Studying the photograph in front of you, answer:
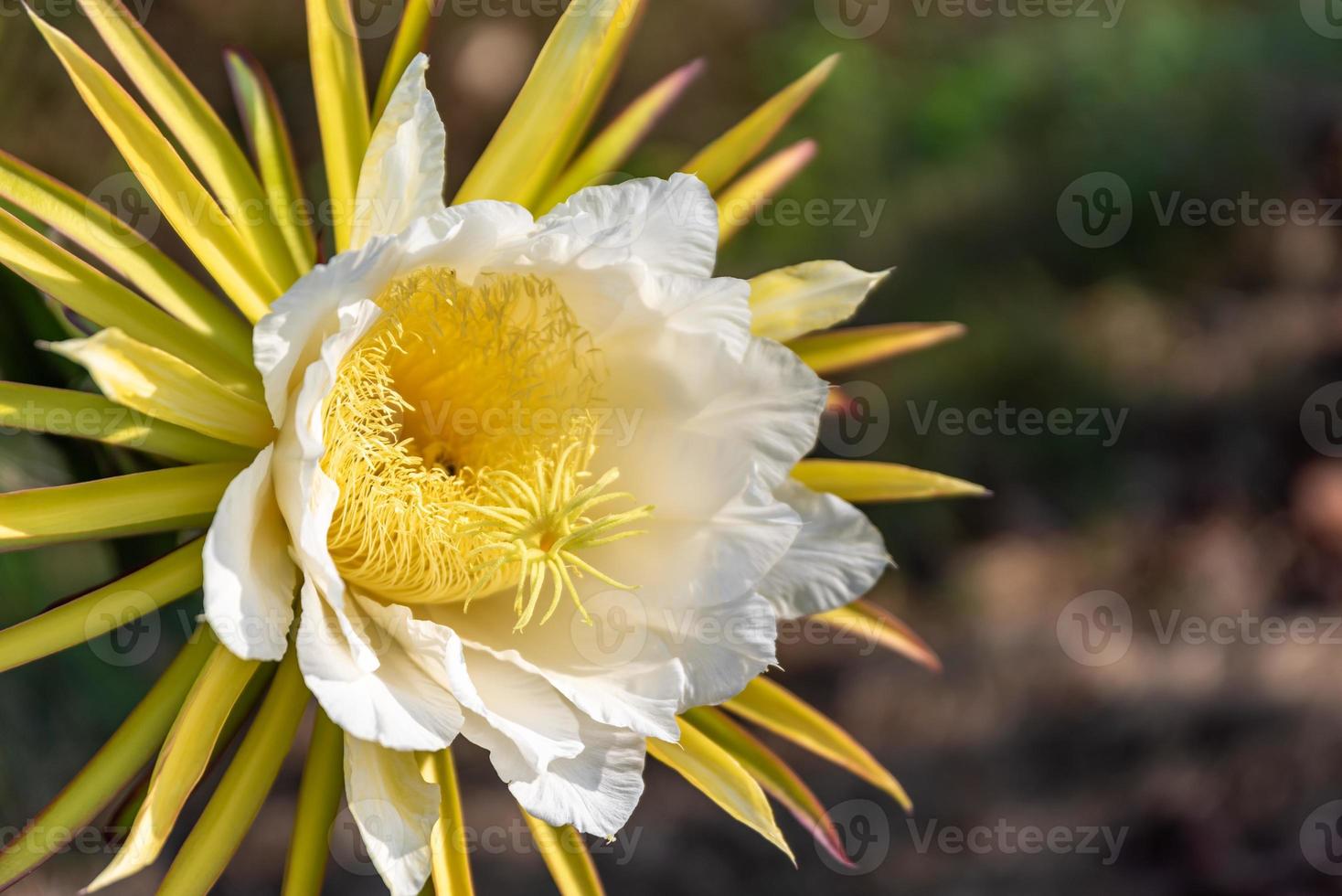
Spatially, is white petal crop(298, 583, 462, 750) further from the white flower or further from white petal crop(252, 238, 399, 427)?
white petal crop(252, 238, 399, 427)

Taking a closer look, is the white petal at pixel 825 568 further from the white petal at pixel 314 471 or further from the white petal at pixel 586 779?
the white petal at pixel 314 471

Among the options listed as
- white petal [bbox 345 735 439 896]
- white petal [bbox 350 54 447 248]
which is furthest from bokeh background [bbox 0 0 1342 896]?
white petal [bbox 350 54 447 248]

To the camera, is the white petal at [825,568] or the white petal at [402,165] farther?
the white petal at [825,568]

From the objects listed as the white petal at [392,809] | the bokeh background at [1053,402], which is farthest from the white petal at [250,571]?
the bokeh background at [1053,402]

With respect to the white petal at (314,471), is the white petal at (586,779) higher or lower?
lower

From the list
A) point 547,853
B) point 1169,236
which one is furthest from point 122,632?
point 1169,236

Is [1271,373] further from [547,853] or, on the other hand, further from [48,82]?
[48,82]

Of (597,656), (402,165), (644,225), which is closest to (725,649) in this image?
(597,656)

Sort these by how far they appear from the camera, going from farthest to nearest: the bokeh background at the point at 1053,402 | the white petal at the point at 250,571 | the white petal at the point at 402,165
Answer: the bokeh background at the point at 1053,402 → the white petal at the point at 402,165 → the white petal at the point at 250,571
